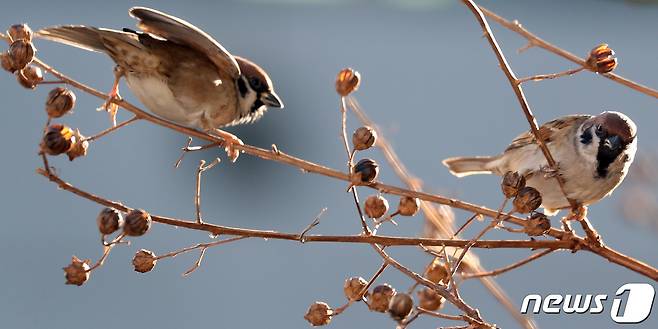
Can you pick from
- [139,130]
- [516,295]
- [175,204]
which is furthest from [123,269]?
[516,295]

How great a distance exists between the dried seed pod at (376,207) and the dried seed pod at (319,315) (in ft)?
1.01

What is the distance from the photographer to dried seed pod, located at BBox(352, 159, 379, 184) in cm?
193

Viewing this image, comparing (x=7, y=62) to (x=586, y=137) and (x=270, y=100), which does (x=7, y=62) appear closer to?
(x=270, y=100)

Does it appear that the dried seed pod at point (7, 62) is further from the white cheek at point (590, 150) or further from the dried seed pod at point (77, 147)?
the white cheek at point (590, 150)

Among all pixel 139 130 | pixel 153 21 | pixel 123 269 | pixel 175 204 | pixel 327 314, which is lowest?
pixel 327 314

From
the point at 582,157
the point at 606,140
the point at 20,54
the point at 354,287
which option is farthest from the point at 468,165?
the point at 20,54

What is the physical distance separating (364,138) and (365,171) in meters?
0.10

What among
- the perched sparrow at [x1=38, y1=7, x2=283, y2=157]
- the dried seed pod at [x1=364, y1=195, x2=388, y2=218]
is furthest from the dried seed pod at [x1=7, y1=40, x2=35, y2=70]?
the dried seed pod at [x1=364, y1=195, x2=388, y2=218]

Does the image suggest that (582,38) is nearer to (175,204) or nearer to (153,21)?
(175,204)

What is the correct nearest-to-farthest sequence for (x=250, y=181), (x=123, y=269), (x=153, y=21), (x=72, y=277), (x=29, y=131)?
1. (x=72, y=277)
2. (x=153, y=21)
3. (x=123, y=269)
4. (x=29, y=131)
5. (x=250, y=181)

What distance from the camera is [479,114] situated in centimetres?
634

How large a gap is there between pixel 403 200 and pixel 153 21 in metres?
0.69

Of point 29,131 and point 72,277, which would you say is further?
point 29,131

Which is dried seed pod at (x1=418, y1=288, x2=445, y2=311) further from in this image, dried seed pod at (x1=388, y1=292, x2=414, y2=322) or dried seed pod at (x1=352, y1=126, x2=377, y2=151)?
dried seed pod at (x1=352, y1=126, x2=377, y2=151)
